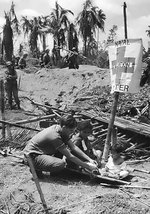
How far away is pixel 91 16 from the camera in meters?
24.9

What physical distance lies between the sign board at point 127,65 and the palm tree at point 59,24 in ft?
60.0

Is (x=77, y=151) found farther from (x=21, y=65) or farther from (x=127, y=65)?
(x=21, y=65)

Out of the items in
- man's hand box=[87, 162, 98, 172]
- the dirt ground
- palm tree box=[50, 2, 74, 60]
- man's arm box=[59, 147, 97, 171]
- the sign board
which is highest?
palm tree box=[50, 2, 74, 60]

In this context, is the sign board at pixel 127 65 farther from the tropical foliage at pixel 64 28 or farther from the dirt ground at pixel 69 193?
the tropical foliage at pixel 64 28

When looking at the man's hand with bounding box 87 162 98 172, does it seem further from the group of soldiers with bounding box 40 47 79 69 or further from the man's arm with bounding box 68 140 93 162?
the group of soldiers with bounding box 40 47 79 69

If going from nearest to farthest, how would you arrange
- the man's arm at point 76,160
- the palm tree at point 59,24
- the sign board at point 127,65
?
1. the man's arm at point 76,160
2. the sign board at point 127,65
3. the palm tree at point 59,24

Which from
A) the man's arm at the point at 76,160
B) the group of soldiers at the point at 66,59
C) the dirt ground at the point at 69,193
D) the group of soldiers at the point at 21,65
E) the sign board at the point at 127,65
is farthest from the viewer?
the group of soldiers at the point at 66,59

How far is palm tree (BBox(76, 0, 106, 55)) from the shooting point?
2478cm

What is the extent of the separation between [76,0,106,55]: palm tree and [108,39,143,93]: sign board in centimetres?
2052

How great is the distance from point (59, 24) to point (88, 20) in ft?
7.89

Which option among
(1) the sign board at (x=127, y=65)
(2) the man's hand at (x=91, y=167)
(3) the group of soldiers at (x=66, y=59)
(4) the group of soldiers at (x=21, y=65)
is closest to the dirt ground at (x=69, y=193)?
(2) the man's hand at (x=91, y=167)

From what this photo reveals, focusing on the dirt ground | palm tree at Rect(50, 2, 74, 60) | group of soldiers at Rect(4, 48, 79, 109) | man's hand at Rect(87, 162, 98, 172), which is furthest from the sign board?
palm tree at Rect(50, 2, 74, 60)

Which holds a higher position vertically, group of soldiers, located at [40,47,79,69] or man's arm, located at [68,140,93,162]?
group of soldiers, located at [40,47,79,69]

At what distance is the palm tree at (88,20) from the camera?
81.3 ft
